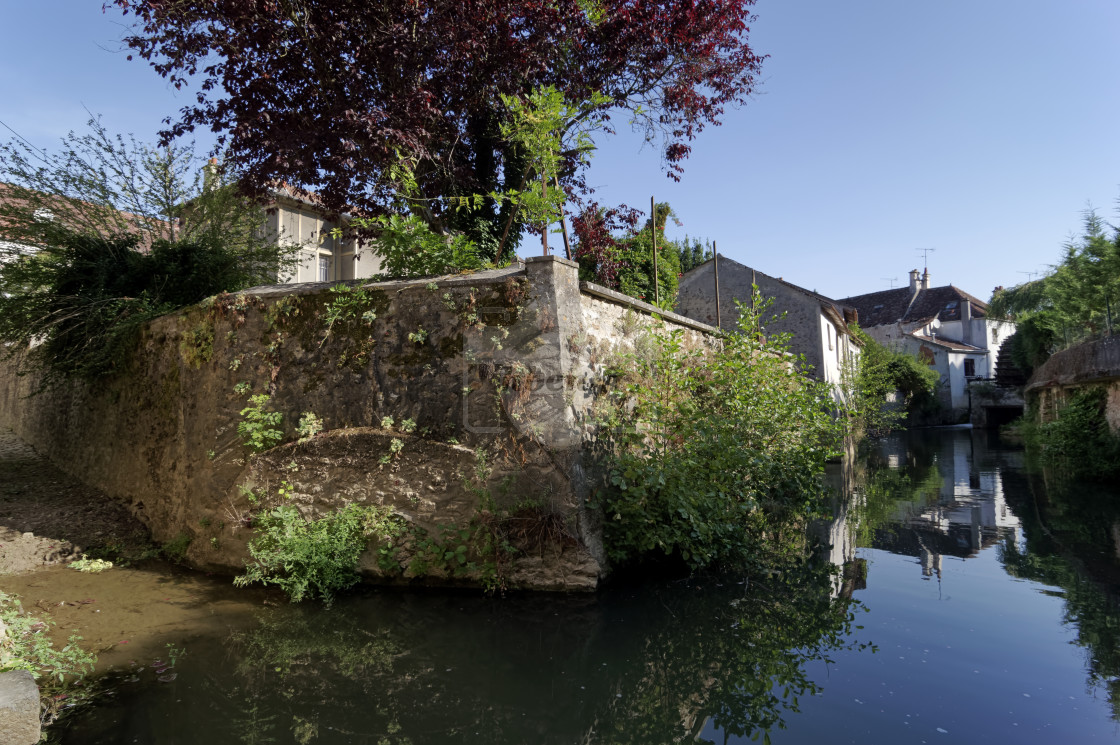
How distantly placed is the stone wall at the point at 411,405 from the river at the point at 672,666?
82cm

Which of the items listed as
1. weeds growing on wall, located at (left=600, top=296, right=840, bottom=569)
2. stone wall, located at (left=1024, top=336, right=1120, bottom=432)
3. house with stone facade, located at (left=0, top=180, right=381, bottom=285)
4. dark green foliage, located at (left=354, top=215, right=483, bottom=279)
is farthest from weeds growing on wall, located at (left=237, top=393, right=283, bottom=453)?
stone wall, located at (left=1024, top=336, right=1120, bottom=432)

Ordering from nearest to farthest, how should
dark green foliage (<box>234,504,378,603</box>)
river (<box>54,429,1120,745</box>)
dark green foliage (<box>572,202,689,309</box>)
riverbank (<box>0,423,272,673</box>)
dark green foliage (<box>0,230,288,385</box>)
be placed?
river (<box>54,429,1120,745</box>), riverbank (<box>0,423,272,673</box>), dark green foliage (<box>234,504,378,603</box>), dark green foliage (<box>0,230,288,385</box>), dark green foliage (<box>572,202,689,309</box>)

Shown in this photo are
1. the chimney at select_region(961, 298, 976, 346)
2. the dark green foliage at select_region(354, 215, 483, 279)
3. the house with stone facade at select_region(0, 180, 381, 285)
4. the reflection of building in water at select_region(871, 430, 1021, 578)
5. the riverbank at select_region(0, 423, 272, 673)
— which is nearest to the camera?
Answer: the riverbank at select_region(0, 423, 272, 673)

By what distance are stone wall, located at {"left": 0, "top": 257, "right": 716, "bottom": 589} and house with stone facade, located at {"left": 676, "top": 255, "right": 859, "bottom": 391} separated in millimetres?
13402

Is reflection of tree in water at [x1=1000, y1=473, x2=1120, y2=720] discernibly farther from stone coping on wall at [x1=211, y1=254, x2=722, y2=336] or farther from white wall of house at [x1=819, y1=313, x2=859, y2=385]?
white wall of house at [x1=819, y1=313, x2=859, y2=385]

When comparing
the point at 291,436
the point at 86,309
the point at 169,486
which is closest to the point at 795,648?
the point at 291,436

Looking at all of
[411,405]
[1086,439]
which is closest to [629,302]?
[411,405]

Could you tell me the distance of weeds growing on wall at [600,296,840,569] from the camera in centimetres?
583

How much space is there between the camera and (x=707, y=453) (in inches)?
246

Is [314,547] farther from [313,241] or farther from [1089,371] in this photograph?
[1089,371]

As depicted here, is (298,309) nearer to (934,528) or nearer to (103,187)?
(103,187)

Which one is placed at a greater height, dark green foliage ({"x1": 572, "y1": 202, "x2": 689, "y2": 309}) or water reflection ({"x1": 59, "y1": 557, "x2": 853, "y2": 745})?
dark green foliage ({"x1": 572, "y1": 202, "x2": 689, "y2": 309})

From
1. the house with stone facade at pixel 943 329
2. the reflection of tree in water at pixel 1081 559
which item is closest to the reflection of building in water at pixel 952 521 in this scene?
the reflection of tree in water at pixel 1081 559

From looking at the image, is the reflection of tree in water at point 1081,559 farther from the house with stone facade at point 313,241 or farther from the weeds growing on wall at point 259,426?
the house with stone facade at point 313,241
